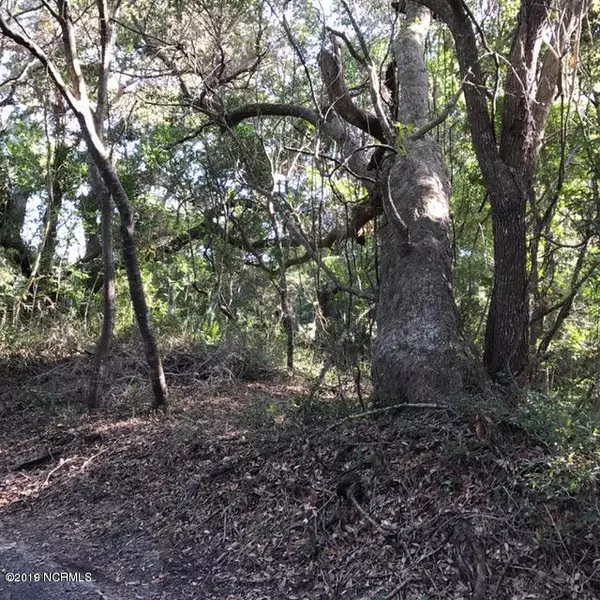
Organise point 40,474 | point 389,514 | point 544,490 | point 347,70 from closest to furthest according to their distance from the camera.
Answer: point 544,490 → point 389,514 → point 40,474 → point 347,70

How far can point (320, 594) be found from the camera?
3814mm

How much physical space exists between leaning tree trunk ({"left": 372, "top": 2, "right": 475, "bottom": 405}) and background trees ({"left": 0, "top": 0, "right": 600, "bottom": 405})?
0.08ft

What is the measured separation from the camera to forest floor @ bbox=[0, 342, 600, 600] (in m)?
3.55

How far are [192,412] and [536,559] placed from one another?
5.06 m

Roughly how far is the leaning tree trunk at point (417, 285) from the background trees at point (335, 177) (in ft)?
0.08

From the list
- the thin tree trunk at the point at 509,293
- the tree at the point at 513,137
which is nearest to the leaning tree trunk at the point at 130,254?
the tree at the point at 513,137

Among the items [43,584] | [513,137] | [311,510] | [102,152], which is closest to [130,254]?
[102,152]

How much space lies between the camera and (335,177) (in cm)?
876

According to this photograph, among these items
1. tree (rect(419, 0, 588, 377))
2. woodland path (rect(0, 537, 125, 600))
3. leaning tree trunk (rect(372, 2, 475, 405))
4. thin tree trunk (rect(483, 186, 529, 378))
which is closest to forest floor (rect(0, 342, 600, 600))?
woodland path (rect(0, 537, 125, 600))

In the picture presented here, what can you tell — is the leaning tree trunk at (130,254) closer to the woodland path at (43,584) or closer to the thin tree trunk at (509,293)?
the woodland path at (43,584)

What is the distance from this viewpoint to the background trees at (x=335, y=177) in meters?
5.49

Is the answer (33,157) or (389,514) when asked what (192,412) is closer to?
(389,514)

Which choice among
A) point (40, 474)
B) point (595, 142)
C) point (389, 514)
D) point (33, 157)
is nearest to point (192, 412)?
point (40, 474)

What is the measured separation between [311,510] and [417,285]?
2611mm
